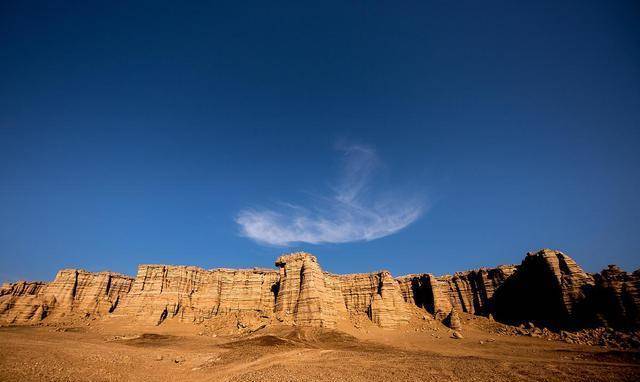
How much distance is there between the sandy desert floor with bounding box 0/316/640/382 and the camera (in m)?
21.1

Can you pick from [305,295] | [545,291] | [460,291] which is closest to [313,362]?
[305,295]

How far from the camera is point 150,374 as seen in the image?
24109mm

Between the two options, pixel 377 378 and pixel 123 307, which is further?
pixel 123 307

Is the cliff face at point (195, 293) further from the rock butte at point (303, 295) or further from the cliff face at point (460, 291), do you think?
the cliff face at point (460, 291)

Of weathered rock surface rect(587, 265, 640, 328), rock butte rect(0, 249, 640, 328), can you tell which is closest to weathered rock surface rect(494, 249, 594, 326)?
rock butte rect(0, 249, 640, 328)

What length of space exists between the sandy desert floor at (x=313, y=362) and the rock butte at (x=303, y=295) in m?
10.8

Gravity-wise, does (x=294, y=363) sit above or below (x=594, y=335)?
below

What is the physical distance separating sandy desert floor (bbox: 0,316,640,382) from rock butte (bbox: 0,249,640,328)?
10817mm

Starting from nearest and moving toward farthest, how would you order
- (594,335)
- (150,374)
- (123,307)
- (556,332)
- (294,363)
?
(150,374) → (294,363) → (594,335) → (556,332) → (123,307)

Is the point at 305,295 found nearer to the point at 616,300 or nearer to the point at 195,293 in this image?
the point at 195,293

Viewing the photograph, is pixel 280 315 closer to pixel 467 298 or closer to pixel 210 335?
pixel 210 335

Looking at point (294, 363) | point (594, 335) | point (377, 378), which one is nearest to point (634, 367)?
point (594, 335)

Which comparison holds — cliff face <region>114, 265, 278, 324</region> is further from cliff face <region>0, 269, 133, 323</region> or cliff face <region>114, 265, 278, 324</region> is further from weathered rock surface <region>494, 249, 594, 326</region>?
weathered rock surface <region>494, 249, 594, 326</region>

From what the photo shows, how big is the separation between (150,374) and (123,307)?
47.7 m
